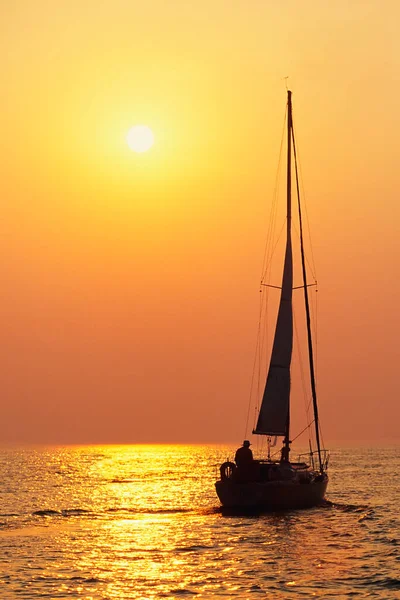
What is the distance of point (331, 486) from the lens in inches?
3031

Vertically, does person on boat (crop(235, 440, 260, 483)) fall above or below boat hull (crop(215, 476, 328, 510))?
above

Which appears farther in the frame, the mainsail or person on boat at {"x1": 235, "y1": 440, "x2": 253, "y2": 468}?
the mainsail

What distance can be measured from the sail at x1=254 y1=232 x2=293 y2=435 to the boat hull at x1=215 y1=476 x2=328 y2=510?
4.91 m

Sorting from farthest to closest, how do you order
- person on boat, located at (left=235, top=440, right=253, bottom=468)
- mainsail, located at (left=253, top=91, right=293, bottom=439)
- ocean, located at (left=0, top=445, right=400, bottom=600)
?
1. mainsail, located at (left=253, top=91, right=293, bottom=439)
2. person on boat, located at (left=235, top=440, right=253, bottom=468)
3. ocean, located at (left=0, top=445, right=400, bottom=600)

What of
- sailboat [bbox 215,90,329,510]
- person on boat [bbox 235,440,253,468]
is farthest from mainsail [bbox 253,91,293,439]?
person on boat [bbox 235,440,253,468]

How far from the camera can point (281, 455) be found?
49969 mm

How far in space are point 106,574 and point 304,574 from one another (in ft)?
19.8

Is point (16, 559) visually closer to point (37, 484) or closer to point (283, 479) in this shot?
point (283, 479)

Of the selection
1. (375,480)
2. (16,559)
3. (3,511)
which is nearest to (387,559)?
(16,559)

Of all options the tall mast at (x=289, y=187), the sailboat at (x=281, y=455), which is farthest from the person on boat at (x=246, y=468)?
the tall mast at (x=289, y=187)

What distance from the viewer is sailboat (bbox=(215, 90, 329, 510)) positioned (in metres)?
46.5

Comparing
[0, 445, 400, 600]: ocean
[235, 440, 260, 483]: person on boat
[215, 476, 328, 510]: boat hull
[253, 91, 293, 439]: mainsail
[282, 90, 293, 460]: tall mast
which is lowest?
[0, 445, 400, 600]: ocean

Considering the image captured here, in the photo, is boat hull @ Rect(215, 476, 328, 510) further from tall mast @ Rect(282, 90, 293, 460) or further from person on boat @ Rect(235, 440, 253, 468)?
tall mast @ Rect(282, 90, 293, 460)

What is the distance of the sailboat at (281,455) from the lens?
4650cm
